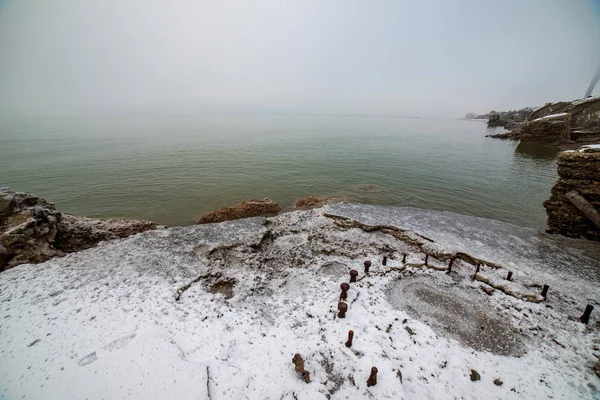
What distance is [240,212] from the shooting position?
11641 millimetres

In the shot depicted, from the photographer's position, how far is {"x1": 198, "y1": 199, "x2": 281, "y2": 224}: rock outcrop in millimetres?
11391

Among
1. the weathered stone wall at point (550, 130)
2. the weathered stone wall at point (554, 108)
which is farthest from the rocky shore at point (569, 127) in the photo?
the weathered stone wall at point (554, 108)

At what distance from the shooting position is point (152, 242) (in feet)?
24.5

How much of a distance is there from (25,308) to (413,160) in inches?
1142

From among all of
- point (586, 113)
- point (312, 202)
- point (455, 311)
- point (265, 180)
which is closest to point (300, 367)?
point (455, 311)

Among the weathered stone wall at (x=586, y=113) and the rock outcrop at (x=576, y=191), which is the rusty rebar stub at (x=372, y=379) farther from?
the weathered stone wall at (x=586, y=113)

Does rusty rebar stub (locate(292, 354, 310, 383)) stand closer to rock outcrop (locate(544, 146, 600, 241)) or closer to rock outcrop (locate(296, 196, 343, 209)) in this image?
rock outcrop (locate(296, 196, 343, 209))

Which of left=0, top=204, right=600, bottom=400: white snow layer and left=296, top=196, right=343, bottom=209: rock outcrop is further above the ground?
left=0, top=204, right=600, bottom=400: white snow layer

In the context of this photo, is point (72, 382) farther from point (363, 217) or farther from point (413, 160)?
point (413, 160)

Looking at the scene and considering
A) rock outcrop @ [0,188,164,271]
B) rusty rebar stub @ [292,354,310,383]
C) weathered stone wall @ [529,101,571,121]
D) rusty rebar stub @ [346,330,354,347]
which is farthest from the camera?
weathered stone wall @ [529,101,571,121]

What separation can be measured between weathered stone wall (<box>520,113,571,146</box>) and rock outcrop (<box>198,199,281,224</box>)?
145 feet

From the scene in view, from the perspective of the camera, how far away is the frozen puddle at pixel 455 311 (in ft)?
14.6

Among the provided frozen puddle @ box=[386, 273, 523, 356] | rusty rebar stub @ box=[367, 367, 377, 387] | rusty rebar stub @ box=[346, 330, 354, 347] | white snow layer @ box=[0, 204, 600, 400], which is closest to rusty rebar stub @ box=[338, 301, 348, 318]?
white snow layer @ box=[0, 204, 600, 400]

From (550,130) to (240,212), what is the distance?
46194mm
